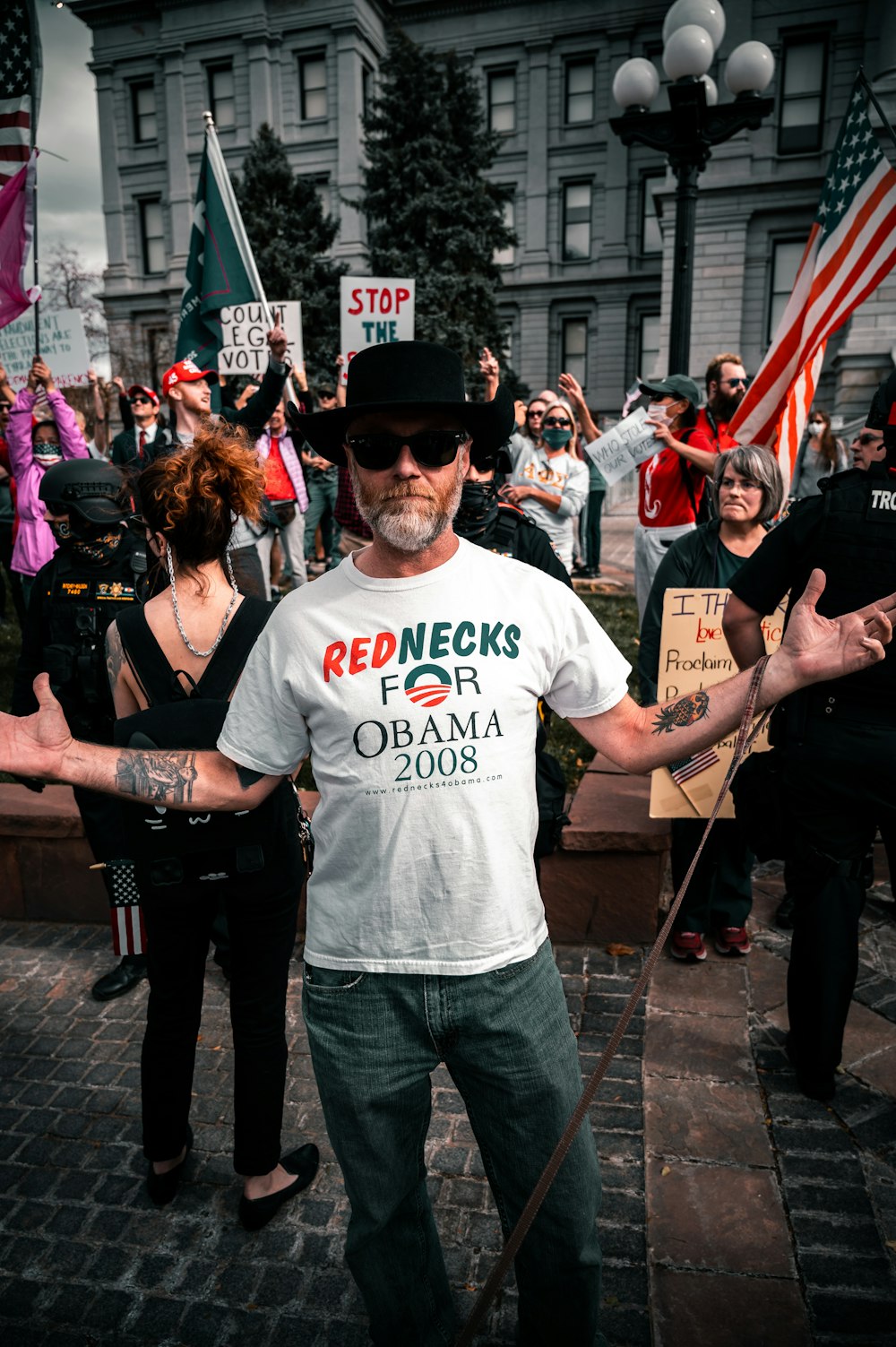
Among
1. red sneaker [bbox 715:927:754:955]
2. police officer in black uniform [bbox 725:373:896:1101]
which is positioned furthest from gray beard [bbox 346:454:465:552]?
red sneaker [bbox 715:927:754:955]

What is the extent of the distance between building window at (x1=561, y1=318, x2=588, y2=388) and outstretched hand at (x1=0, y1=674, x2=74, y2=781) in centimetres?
3821

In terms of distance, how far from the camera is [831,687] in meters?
2.95

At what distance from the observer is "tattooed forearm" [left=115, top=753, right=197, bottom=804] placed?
2045 mm

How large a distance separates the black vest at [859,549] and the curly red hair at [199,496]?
5.90 feet

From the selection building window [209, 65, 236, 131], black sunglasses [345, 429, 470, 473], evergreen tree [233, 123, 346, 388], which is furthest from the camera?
building window [209, 65, 236, 131]

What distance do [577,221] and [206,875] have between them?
4002 centimetres

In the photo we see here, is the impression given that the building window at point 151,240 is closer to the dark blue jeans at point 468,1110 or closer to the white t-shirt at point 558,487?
the white t-shirt at point 558,487

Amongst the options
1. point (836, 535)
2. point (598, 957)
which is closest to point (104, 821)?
point (598, 957)

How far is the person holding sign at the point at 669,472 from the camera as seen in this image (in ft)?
18.5

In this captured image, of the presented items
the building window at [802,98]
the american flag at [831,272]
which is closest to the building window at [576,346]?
the building window at [802,98]

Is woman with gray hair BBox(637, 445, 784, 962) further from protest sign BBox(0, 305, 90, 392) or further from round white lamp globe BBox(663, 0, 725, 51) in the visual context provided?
protest sign BBox(0, 305, 90, 392)

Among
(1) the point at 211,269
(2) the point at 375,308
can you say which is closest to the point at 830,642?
(1) the point at 211,269

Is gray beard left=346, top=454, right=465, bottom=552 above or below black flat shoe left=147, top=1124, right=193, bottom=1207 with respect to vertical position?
above

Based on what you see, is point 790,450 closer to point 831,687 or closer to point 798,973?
point 831,687
